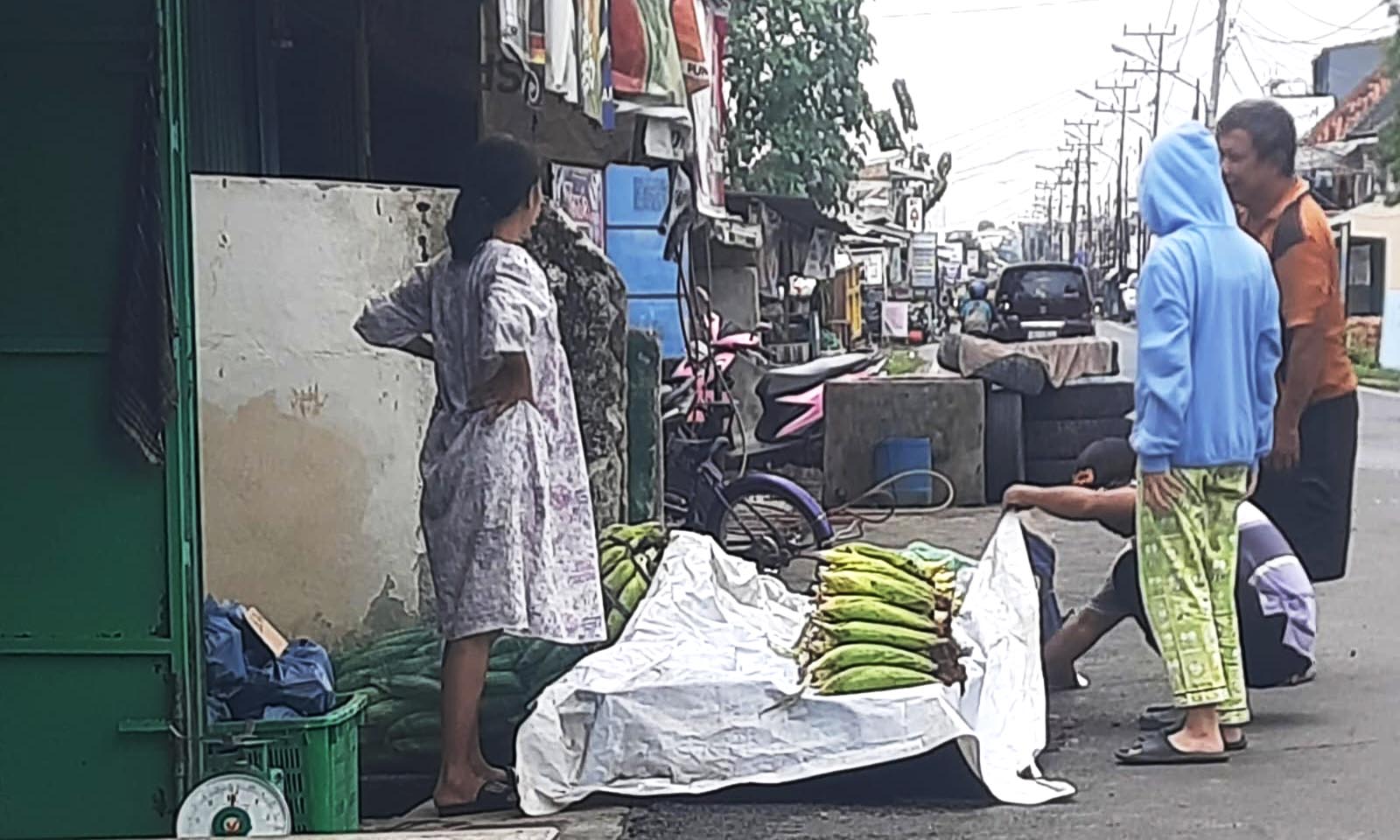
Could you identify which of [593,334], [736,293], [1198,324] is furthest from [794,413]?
[736,293]

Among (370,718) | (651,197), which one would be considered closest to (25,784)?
(370,718)

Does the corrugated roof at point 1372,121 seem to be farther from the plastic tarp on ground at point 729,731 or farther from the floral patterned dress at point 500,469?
the floral patterned dress at point 500,469

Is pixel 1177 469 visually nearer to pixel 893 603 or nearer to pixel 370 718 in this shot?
pixel 893 603

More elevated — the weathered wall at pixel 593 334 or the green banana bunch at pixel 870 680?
the weathered wall at pixel 593 334

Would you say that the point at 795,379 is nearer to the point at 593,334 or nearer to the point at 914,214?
the point at 593,334

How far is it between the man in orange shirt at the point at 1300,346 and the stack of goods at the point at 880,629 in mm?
1716

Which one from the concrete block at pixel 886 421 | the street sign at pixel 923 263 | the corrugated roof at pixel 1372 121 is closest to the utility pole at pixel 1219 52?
the corrugated roof at pixel 1372 121

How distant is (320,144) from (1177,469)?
4988 millimetres

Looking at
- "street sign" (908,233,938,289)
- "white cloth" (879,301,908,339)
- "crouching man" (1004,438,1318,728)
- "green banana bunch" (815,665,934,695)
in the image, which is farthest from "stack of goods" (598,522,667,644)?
"street sign" (908,233,938,289)

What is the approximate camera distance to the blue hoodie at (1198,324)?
20.1 ft

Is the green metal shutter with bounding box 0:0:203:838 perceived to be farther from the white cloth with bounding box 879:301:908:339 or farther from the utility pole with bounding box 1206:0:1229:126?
the utility pole with bounding box 1206:0:1229:126

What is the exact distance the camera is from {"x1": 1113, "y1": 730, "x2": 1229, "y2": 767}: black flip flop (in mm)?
6281

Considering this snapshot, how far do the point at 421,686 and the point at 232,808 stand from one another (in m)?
1.48

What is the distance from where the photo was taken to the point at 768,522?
10.7 metres
